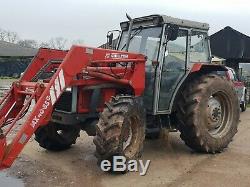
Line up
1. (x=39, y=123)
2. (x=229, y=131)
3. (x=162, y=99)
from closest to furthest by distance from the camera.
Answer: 1. (x=39, y=123)
2. (x=162, y=99)
3. (x=229, y=131)

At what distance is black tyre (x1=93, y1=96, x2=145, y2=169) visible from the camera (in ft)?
19.0

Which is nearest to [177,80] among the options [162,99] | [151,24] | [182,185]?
[162,99]

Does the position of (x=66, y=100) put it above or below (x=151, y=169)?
above

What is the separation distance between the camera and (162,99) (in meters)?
7.08

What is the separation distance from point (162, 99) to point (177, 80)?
470 millimetres

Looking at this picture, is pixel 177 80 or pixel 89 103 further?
pixel 177 80

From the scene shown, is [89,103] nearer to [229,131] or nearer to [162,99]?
[162,99]

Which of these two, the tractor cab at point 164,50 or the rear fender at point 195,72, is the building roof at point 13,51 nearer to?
the tractor cab at point 164,50

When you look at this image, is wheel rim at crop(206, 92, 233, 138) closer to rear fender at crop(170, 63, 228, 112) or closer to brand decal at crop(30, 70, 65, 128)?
rear fender at crop(170, 63, 228, 112)

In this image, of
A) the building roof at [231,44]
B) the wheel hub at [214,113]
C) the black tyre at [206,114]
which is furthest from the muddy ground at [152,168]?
the building roof at [231,44]

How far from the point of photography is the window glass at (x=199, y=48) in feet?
24.8

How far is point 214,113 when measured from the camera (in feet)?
24.8

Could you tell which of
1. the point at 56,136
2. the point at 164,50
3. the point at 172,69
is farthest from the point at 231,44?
the point at 56,136

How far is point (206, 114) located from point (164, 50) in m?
1.41
